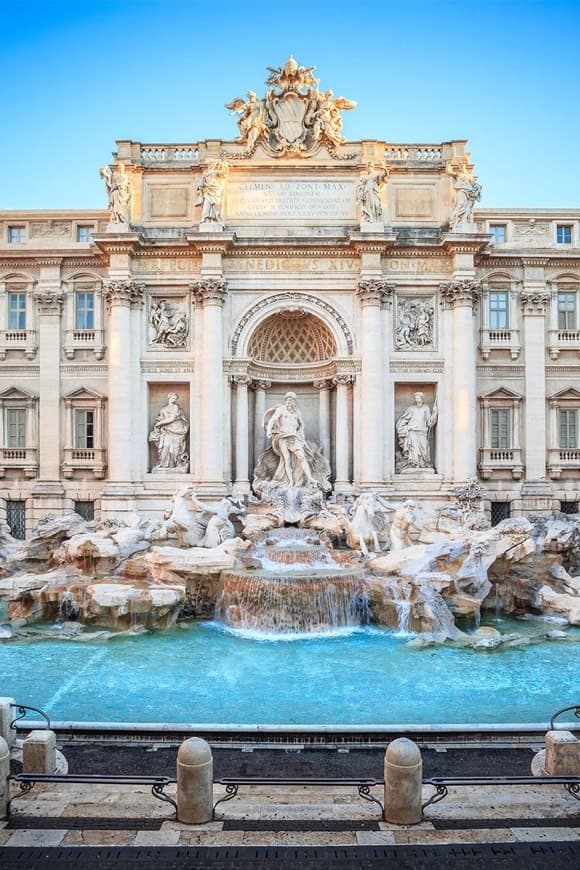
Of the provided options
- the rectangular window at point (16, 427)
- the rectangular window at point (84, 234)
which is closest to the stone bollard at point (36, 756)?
the rectangular window at point (16, 427)

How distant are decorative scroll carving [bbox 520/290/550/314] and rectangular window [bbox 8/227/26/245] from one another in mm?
19609

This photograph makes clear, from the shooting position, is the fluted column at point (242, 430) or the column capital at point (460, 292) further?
the fluted column at point (242, 430)

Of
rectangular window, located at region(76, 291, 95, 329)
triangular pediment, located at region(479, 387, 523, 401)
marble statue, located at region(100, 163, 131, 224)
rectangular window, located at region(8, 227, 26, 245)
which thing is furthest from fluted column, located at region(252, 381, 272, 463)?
rectangular window, located at region(8, 227, 26, 245)

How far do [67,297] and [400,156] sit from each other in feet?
45.4

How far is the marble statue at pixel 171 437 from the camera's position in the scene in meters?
23.0

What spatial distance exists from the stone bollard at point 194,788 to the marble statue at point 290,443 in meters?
16.4

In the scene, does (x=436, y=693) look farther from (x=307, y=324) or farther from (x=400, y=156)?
(x=400, y=156)

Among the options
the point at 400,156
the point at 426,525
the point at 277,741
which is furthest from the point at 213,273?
the point at 277,741

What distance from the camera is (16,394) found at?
78.7 feet

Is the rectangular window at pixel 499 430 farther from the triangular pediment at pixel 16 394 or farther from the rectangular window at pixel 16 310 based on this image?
the rectangular window at pixel 16 310

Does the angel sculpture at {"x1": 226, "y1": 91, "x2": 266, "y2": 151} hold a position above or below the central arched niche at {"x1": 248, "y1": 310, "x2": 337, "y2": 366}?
above

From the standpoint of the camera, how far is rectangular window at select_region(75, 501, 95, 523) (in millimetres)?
23688

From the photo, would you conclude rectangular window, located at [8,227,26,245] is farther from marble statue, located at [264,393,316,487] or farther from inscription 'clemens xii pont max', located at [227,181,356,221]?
marble statue, located at [264,393,316,487]

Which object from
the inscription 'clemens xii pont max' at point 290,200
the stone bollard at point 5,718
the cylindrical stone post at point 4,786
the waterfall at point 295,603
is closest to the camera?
the cylindrical stone post at point 4,786
